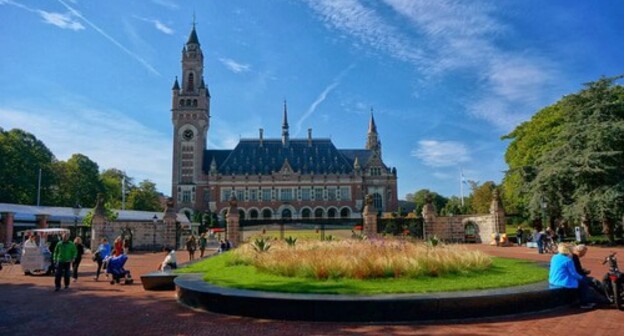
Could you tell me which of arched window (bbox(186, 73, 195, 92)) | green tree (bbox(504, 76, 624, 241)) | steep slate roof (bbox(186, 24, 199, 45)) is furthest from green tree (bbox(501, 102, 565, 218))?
steep slate roof (bbox(186, 24, 199, 45))

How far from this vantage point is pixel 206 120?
241 ft

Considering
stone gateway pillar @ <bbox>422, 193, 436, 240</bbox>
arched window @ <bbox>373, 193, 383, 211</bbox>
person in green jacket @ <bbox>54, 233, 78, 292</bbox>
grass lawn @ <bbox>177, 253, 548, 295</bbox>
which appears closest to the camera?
grass lawn @ <bbox>177, 253, 548, 295</bbox>

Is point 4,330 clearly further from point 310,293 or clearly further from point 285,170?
point 285,170

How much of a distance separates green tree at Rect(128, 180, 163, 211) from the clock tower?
1079 centimetres

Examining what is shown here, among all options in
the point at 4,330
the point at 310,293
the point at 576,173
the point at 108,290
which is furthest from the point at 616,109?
the point at 4,330

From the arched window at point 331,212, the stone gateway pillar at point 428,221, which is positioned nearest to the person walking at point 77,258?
the stone gateway pillar at point 428,221

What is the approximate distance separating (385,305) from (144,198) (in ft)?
261

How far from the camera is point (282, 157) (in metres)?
77.8

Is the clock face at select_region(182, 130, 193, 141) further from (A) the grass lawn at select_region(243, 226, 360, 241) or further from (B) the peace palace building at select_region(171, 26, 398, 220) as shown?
(A) the grass lawn at select_region(243, 226, 360, 241)

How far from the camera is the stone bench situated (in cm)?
1270

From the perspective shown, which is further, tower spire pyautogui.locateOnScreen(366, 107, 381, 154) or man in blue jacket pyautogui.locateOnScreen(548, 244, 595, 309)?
tower spire pyautogui.locateOnScreen(366, 107, 381, 154)

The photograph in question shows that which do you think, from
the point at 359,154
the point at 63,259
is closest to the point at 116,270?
the point at 63,259

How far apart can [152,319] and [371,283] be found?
15.8 ft

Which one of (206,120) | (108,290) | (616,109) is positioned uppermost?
(206,120)
